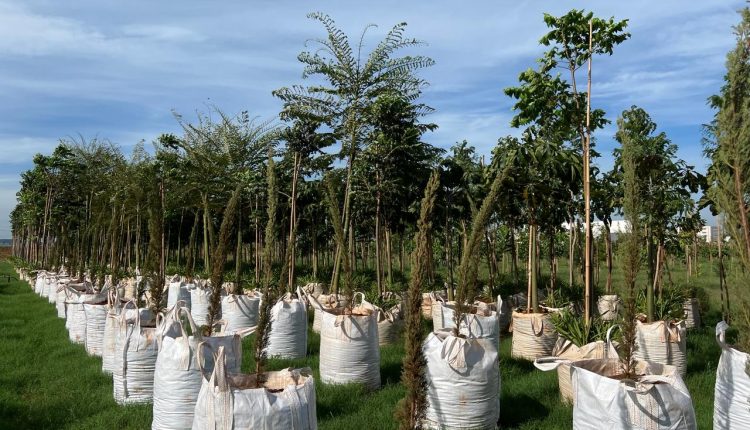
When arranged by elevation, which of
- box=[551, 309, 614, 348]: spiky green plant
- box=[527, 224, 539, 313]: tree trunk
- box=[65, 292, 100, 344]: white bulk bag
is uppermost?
box=[527, 224, 539, 313]: tree trunk

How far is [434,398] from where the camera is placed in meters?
4.36

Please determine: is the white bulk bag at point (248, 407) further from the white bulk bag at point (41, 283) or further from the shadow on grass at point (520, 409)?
the white bulk bag at point (41, 283)

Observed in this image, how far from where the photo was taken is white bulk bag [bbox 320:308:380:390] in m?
5.48

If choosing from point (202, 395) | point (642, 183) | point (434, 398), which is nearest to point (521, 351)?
point (642, 183)

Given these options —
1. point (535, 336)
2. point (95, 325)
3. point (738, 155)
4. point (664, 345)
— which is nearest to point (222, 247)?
point (738, 155)

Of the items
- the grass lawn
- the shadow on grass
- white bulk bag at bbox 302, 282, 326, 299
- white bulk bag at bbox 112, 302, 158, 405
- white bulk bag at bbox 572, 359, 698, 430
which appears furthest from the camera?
white bulk bag at bbox 302, 282, 326, 299

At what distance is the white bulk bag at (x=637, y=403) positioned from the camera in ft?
10.7

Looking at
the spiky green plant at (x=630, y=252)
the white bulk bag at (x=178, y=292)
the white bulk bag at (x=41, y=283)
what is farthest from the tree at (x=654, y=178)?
the white bulk bag at (x=41, y=283)

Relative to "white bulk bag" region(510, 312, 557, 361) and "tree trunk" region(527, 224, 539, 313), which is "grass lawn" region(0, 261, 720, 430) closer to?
"white bulk bag" region(510, 312, 557, 361)

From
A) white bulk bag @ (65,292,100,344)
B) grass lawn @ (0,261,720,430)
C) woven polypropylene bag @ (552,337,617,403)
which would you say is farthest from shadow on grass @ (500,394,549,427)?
white bulk bag @ (65,292,100,344)

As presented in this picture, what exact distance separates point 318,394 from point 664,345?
354 centimetres

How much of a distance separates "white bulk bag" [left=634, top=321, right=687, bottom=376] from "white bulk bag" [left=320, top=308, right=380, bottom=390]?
271cm

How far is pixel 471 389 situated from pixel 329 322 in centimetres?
179

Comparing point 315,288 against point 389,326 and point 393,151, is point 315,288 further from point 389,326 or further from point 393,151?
point 389,326
